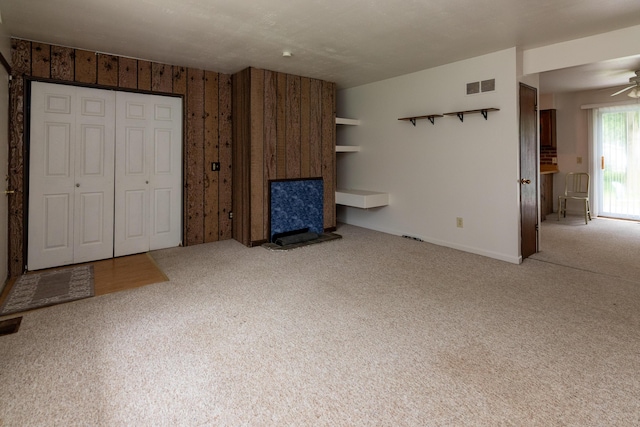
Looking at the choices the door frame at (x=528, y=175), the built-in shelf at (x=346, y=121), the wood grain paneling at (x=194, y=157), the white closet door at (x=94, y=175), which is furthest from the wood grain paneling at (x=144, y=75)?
the door frame at (x=528, y=175)

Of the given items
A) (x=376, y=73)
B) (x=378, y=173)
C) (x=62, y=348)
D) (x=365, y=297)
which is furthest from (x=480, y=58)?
(x=62, y=348)

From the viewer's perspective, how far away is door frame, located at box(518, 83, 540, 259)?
3.98m

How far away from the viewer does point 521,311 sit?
2656mm

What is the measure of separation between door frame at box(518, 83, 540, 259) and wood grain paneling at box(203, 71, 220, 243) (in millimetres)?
3790

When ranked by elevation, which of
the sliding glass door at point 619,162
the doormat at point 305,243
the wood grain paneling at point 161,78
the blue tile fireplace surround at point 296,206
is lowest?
the doormat at point 305,243

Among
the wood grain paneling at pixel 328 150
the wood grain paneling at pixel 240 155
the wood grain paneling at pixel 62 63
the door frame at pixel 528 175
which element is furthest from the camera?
the wood grain paneling at pixel 328 150

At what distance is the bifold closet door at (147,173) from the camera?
4.27 metres

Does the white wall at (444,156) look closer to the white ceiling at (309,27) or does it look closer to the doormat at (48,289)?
the white ceiling at (309,27)

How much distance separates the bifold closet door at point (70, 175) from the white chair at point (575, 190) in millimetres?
7437

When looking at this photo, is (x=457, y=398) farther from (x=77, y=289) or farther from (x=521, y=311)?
(x=77, y=289)

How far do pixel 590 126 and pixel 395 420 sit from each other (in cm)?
742

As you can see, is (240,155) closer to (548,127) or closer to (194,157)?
(194,157)

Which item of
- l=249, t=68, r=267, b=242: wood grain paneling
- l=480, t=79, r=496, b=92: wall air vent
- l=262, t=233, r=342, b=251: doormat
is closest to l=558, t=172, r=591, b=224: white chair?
l=480, t=79, r=496, b=92: wall air vent

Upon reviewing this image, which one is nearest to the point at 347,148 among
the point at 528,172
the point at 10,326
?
the point at 528,172
